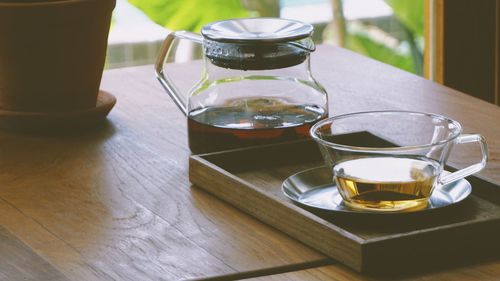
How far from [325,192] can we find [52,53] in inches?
19.6

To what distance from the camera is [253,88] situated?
133 cm

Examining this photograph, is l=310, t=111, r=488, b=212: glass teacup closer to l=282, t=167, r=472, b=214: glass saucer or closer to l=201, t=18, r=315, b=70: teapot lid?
l=282, t=167, r=472, b=214: glass saucer

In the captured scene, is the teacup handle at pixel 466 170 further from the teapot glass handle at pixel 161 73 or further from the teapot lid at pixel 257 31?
the teapot glass handle at pixel 161 73

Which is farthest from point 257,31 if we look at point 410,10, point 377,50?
point 377,50

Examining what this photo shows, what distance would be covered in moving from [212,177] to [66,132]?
38 cm

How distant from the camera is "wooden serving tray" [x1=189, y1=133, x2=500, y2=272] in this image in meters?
0.92

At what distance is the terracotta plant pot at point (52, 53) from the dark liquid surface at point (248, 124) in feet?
0.72

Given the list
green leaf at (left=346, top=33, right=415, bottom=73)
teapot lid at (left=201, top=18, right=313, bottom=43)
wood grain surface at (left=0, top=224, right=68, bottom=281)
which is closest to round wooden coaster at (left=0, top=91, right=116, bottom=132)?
teapot lid at (left=201, top=18, right=313, bottom=43)

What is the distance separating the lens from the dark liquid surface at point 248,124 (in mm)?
1257

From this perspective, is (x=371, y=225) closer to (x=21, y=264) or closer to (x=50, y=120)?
(x=21, y=264)

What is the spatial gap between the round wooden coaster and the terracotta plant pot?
0.02 m

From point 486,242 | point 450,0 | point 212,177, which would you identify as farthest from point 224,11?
point 486,242

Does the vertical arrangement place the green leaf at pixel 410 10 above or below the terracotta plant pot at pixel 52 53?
below

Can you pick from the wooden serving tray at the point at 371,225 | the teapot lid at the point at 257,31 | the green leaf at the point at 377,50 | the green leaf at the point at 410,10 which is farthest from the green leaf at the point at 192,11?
the wooden serving tray at the point at 371,225
